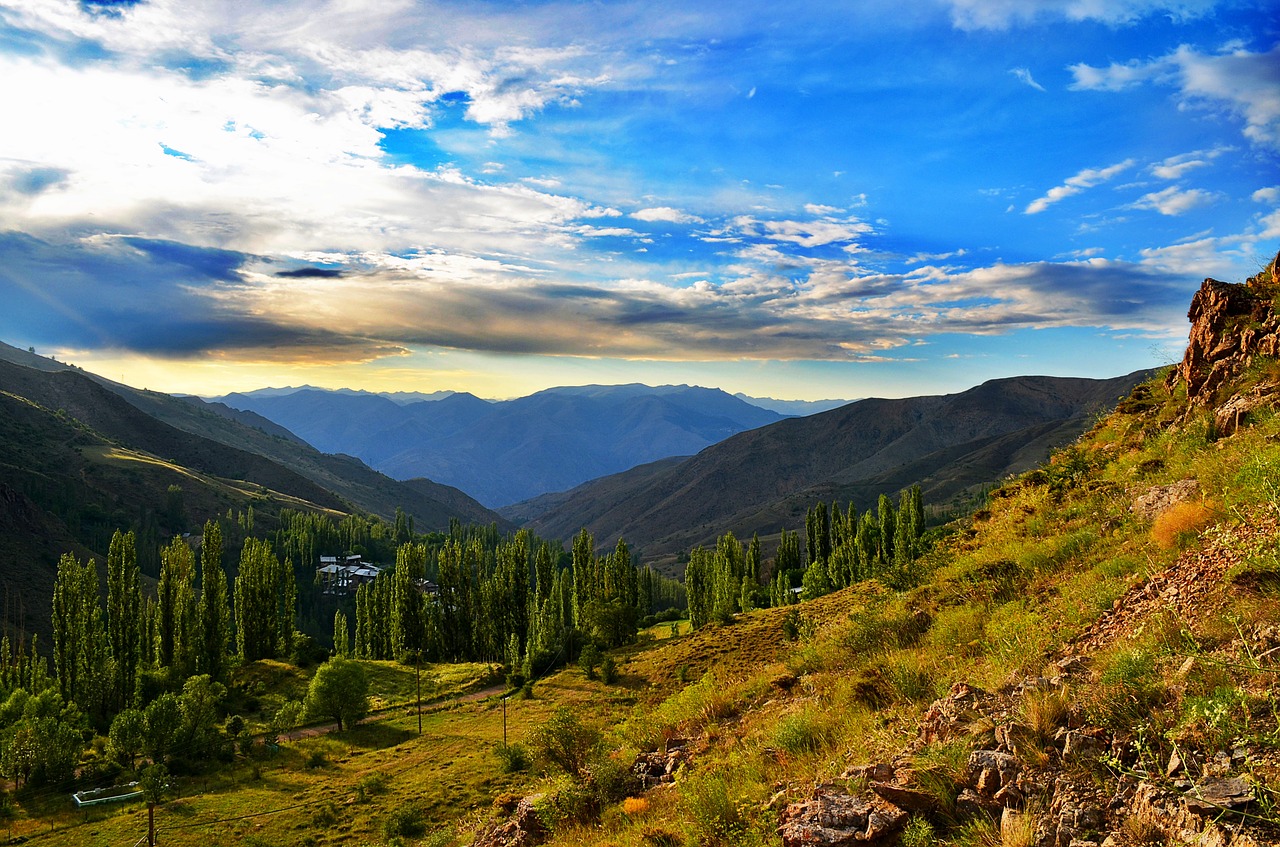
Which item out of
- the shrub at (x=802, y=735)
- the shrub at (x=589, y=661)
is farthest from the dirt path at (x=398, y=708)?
the shrub at (x=802, y=735)

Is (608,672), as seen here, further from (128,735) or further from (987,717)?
(987,717)

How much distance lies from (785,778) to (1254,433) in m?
14.2

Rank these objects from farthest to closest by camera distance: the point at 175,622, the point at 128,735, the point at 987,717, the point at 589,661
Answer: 1. the point at 175,622
2. the point at 589,661
3. the point at 128,735
4. the point at 987,717

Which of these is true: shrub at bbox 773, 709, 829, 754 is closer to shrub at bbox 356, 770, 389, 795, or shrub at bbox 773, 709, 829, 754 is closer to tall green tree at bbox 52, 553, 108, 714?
shrub at bbox 356, 770, 389, 795

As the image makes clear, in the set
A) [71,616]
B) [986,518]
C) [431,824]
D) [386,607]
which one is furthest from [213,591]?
[986,518]

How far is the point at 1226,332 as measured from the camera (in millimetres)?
21469

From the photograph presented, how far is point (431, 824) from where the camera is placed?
36.5 metres

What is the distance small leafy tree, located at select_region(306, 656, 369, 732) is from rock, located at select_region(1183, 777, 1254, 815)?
6803cm

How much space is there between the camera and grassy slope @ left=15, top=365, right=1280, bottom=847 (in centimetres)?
694

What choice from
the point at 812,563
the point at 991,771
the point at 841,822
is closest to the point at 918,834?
the point at 841,822

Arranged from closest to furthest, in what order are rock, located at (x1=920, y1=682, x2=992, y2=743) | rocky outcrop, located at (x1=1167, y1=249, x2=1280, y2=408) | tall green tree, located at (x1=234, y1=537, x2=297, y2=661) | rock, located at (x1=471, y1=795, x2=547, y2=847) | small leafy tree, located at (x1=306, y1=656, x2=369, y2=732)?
rock, located at (x1=920, y1=682, x2=992, y2=743) → rock, located at (x1=471, y1=795, x2=547, y2=847) → rocky outcrop, located at (x1=1167, y1=249, x2=1280, y2=408) → small leafy tree, located at (x1=306, y1=656, x2=369, y2=732) → tall green tree, located at (x1=234, y1=537, x2=297, y2=661)

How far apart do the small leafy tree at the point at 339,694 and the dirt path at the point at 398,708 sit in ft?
4.65

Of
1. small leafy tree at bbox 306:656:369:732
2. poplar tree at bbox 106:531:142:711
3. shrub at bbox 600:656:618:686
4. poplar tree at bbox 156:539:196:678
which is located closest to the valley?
small leafy tree at bbox 306:656:369:732

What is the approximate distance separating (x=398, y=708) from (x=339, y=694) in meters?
8.88
